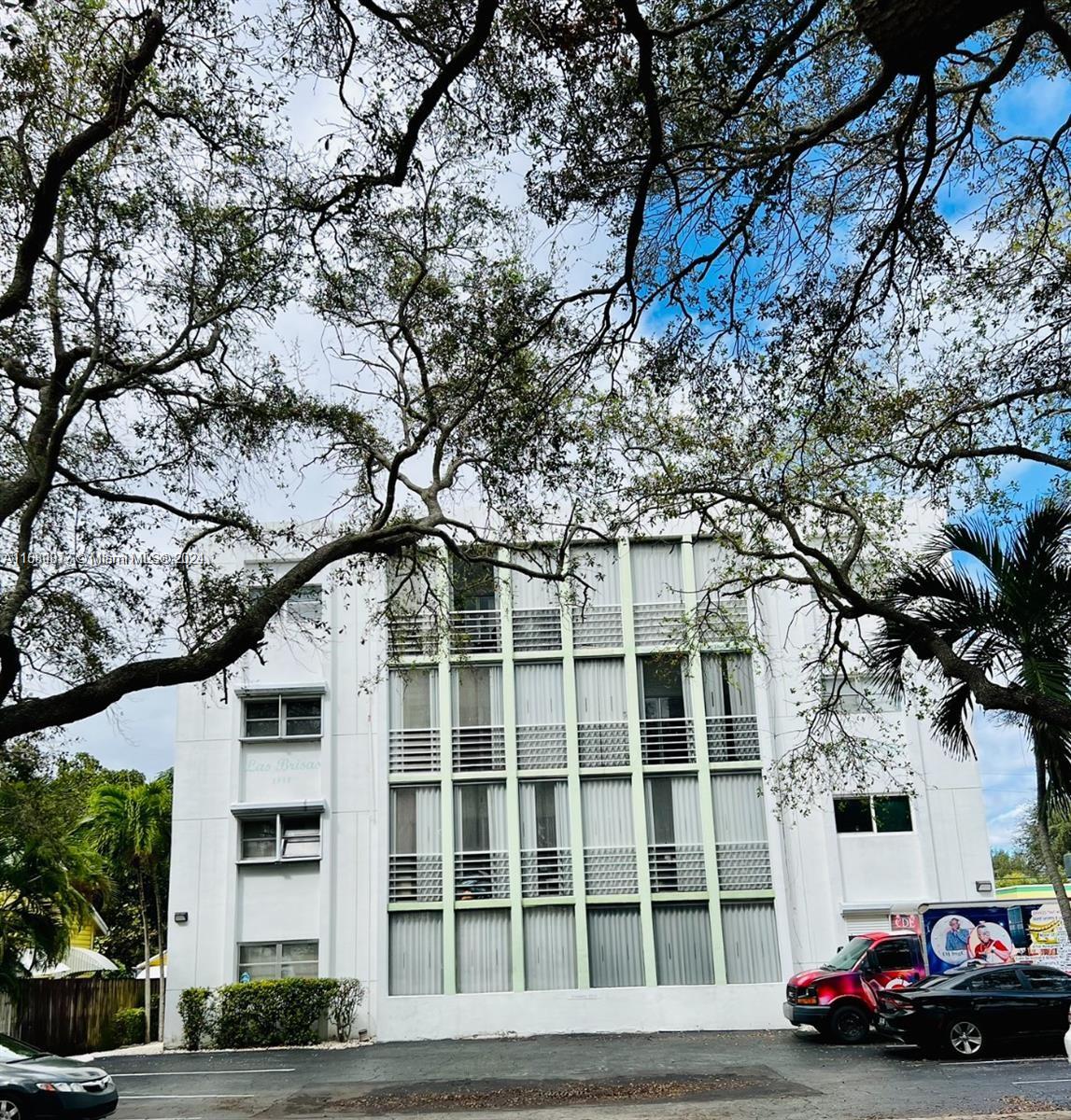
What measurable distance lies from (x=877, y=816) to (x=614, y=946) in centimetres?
642

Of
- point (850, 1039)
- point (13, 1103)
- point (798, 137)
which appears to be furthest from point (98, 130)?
point (850, 1039)

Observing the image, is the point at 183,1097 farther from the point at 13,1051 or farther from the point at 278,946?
the point at 278,946

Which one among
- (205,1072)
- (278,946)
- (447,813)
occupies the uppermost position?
(447,813)

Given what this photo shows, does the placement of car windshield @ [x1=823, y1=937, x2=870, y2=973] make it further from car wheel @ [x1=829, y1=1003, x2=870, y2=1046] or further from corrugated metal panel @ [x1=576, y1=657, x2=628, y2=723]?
corrugated metal panel @ [x1=576, y1=657, x2=628, y2=723]

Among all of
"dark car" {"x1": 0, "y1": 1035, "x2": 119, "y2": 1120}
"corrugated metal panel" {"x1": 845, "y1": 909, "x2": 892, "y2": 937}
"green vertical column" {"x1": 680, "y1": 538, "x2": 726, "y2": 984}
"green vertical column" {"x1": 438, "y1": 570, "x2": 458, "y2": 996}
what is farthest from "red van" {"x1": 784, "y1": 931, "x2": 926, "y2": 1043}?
"dark car" {"x1": 0, "y1": 1035, "x2": 119, "y2": 1120}

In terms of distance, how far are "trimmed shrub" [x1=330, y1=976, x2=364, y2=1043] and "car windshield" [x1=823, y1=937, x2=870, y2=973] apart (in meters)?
9.93

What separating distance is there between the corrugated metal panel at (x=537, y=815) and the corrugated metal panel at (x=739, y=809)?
11.0ft

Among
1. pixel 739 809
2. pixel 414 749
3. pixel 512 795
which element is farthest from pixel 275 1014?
pixel 739 809

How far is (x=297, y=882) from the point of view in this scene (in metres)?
26.0

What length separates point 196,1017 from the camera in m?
24.6

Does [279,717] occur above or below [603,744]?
above

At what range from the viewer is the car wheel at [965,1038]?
17.4 metres

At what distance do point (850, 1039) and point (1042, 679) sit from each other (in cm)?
1236

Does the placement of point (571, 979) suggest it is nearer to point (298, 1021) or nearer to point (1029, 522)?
point (298, 1021)
